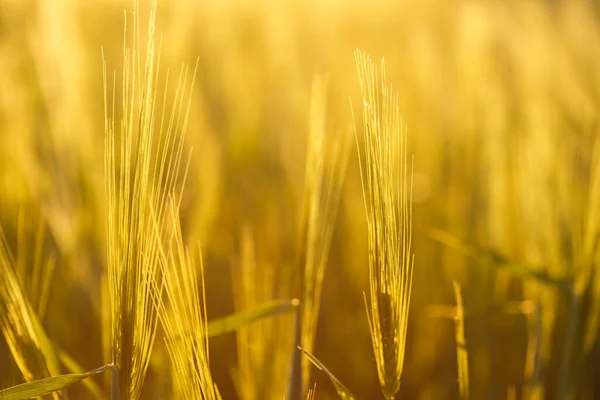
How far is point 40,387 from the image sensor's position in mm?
455

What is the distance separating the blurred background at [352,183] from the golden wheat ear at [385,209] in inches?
6.6

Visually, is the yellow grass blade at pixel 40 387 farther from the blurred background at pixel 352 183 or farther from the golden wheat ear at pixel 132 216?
the blurred background at pixel 352 183

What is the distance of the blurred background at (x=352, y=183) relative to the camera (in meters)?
0.87

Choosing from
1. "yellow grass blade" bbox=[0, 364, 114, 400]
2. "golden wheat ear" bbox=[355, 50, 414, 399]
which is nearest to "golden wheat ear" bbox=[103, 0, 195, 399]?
"yellow grass blade" bbox=[0, 364, 114, 400]

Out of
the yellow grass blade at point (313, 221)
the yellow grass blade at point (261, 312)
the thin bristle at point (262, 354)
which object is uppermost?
the yellow grass blade at point (313, 221)

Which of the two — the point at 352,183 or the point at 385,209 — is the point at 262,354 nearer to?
the point at 385,209

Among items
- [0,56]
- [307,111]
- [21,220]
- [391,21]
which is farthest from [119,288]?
[391,21]

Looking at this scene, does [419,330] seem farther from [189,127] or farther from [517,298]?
[189,127]

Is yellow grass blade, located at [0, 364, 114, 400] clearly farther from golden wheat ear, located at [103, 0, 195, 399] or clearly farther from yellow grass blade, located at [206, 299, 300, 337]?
yellow grass blade, located at [206, 299, 300, 337]

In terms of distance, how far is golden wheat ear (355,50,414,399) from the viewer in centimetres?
45

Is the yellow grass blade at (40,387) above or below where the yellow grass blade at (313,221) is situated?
below

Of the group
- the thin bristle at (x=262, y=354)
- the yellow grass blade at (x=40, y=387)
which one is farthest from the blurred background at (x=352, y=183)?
the yellow grass blade at (x=40, y=387)

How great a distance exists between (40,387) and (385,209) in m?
0.28

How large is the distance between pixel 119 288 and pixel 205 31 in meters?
1.34
